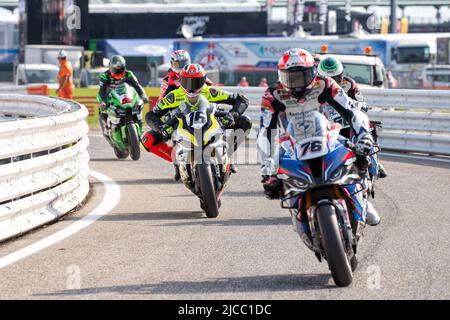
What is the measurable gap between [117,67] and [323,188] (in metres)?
10.9

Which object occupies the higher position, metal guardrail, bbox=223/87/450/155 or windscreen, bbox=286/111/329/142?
windscreen, bbox=286/111/329/142

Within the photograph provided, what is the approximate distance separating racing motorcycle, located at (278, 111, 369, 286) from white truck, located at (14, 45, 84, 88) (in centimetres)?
3254

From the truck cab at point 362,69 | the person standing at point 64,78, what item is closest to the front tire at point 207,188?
the truck cab at point 362,69

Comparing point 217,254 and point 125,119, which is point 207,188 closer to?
point 217,254

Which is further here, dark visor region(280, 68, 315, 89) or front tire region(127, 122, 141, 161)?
front tire region(127, 122, 141, 161)

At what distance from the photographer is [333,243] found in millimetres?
7074

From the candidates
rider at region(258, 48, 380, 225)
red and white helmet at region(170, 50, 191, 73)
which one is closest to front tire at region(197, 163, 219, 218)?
rider at region(258, 48, 380, 225)

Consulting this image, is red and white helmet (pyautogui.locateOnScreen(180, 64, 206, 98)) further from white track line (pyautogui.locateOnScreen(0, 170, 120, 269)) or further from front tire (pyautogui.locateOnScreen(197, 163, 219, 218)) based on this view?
white track line (pyautogui.locateOnScreen(0, 170, 120, 269))

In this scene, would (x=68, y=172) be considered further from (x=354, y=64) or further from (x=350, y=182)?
(x=354, y=64)

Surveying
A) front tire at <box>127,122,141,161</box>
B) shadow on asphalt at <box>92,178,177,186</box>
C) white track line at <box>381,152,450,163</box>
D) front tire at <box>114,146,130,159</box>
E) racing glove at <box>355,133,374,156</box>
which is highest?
racing glove at <box>355,133,374,156</box>

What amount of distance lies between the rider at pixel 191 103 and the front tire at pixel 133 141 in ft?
15.0

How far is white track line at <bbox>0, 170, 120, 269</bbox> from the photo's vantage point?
28.1 feet

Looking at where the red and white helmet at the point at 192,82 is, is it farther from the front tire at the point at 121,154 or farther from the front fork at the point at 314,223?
the front tire at the point at 121,154
